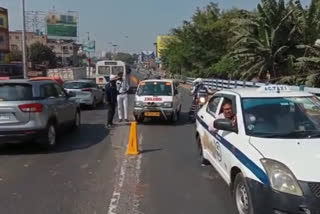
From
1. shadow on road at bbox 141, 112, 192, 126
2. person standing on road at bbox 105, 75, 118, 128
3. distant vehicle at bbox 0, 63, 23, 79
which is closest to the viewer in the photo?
person standing on road at bbox 105, 75, 118, 128

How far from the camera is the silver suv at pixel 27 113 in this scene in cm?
981

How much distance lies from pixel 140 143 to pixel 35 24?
108278 millimetres

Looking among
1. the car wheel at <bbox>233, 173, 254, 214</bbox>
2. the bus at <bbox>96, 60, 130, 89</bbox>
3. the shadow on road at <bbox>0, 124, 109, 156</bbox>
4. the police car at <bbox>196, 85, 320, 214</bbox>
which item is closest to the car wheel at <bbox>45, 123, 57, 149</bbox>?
the shadow on road at <bbox>0, 124, 109, 156</bbox>

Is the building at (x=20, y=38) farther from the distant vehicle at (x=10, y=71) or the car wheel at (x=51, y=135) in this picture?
the car wheel at (x=51, y=135)

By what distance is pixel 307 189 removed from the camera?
14.5ft

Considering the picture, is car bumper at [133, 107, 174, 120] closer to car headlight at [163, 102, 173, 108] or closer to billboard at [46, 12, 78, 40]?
car headlight at [163, 102, 173, 108]

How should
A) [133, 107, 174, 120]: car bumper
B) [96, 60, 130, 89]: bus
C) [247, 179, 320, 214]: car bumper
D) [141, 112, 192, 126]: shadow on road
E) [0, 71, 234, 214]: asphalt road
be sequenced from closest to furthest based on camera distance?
[247, 179, 320, 214]: car bumper
[0, 71, 234, 214]: asphalt road
[133, 107, 174, 120]: car bumper
[141, 112, 192, 126]: shadow on road
[96, 60, 130, 89]: bus

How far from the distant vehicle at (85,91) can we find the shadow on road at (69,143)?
7.31 metres

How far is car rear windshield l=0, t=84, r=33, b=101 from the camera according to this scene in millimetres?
9984

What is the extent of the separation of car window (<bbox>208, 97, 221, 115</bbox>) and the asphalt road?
1.08 meters

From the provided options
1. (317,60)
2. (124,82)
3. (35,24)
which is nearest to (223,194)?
(124,82)

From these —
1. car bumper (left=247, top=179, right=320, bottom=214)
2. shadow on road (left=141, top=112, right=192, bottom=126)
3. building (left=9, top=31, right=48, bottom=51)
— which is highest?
building (left=9, top=31, right=48, bottom=51)

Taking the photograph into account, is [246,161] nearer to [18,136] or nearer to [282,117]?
[282,117]

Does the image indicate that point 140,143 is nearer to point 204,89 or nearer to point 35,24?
point 204,89
